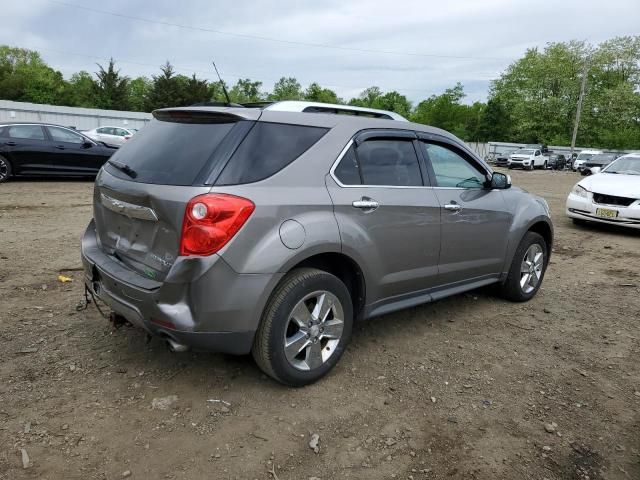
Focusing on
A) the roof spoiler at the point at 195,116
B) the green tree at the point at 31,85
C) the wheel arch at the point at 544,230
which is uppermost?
the green tree at the point at 31,85

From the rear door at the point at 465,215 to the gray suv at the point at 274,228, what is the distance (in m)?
0.02

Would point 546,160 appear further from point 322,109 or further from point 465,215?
point 322,109

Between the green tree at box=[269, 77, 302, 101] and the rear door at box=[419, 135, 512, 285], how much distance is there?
8069 centimetres

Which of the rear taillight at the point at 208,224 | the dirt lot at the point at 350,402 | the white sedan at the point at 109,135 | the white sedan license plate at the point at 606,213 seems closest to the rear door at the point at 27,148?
the dirt lot at the point at 350,402

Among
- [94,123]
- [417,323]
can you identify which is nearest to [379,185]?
[417,323]

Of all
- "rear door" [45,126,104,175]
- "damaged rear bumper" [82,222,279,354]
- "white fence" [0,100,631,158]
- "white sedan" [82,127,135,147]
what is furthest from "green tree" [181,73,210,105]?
"damaged rear bumper" [82,222,279,354]

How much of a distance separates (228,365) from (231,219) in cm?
120

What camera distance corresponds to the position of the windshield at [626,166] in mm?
9720

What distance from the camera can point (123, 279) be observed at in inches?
117

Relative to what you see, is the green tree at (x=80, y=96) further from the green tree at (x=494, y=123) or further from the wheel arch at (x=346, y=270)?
the wheel arch at (x=346, y=270)

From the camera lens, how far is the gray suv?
2.72 meters

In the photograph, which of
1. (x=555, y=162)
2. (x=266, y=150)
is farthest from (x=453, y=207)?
(x=555, y=162)

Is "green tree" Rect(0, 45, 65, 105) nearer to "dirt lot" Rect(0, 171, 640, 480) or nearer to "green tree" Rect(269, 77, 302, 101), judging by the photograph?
"green tree" Rect(269, 77, 302, 101)

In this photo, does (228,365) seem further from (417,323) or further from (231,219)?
(417,323)
